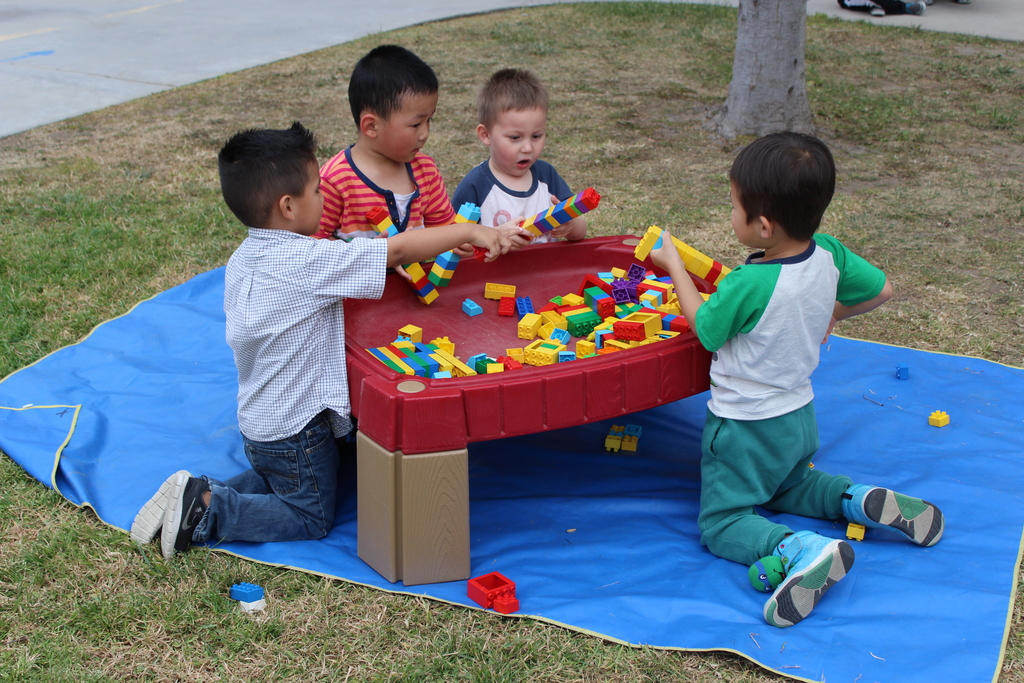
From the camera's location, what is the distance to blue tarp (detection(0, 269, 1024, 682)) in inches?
88.4

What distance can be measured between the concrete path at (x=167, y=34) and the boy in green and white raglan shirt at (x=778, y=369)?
635 centimetres

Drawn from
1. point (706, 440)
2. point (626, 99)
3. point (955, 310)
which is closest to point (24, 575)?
point (706, 440)

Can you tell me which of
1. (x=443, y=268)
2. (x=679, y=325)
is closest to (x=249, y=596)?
(x=443, y=268)

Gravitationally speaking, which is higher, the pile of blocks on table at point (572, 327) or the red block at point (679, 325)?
the red block at point (679, 325)

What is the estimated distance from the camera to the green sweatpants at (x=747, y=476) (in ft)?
8.07

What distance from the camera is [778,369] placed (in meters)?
2.42

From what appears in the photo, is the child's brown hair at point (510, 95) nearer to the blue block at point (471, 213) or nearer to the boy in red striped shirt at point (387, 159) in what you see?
the boy in red striped shirt at point (387, 159)

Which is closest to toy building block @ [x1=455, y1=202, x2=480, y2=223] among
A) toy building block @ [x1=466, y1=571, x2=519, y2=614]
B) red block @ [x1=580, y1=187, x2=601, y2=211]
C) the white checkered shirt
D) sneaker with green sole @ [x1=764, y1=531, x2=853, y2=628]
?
red block @ [x1=580, y1=187, x2=601, y2=211]

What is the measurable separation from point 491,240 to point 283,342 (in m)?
0.73

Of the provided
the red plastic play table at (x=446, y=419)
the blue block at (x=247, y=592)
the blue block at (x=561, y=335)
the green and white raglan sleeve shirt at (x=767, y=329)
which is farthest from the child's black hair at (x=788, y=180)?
the blue block at (x=247, y=592)

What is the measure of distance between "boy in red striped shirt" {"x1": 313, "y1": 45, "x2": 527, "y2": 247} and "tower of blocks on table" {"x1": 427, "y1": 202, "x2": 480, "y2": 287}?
166 millimetres

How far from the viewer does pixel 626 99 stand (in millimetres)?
7902

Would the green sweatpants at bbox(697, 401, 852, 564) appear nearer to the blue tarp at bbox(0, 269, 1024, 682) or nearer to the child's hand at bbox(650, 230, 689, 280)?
the blue tarp at bbox(0, 269, 1024, 682)

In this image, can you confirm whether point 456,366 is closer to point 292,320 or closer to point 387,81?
point 292,320
